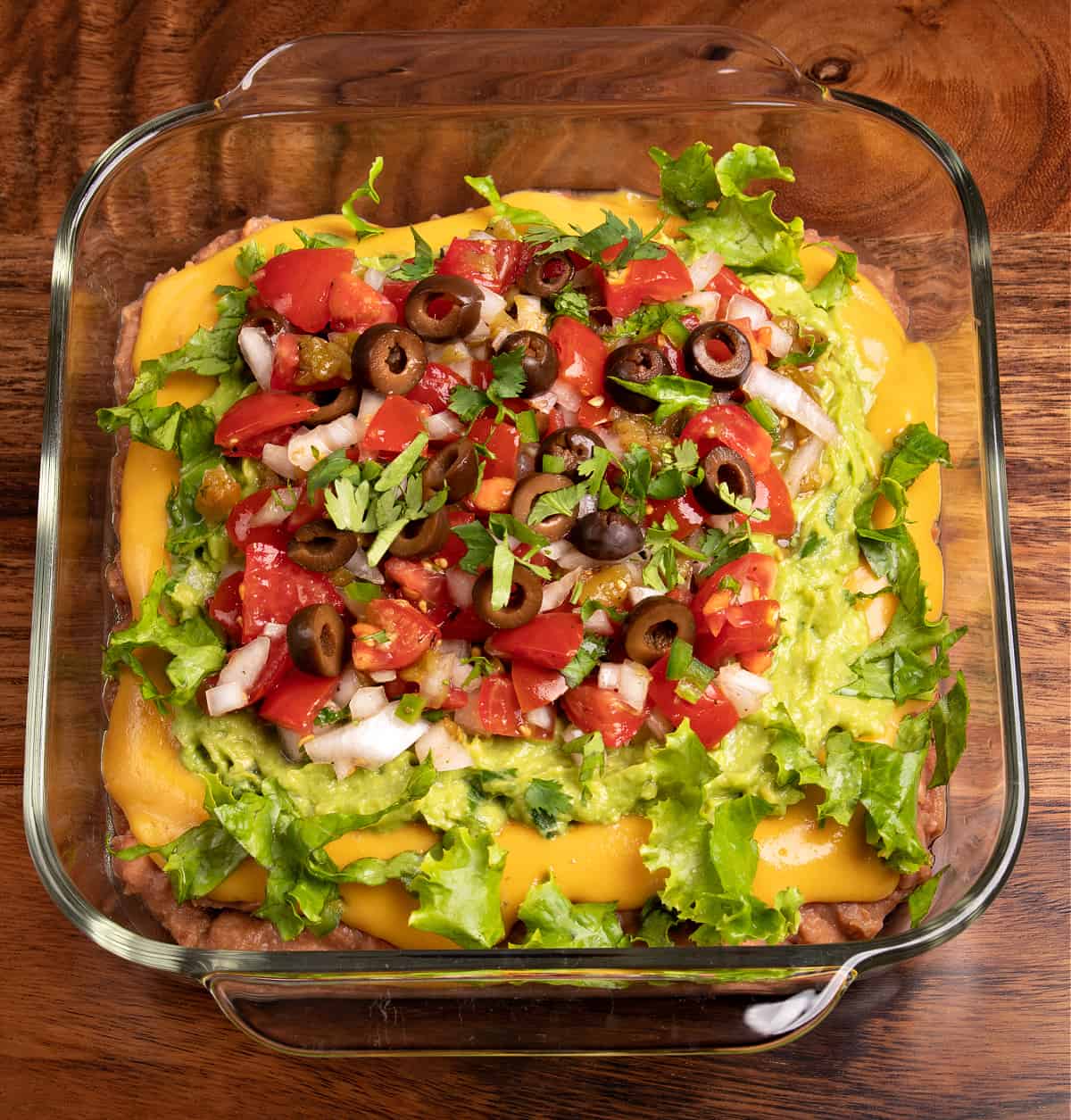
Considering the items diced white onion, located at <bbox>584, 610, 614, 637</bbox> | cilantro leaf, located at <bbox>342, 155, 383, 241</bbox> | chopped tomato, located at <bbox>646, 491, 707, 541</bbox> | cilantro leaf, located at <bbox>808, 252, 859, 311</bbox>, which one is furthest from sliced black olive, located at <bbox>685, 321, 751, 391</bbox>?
cilantro leaf, located at <bbox>342, 155, 383, 241</bbox>

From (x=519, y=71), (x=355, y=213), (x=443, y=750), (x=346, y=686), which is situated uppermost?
(x=519, y=71)

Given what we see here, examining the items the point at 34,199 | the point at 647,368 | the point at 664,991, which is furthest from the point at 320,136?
the point at 664,991

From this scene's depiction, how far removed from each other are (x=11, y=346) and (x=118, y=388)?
1.65 feet

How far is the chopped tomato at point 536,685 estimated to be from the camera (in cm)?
300

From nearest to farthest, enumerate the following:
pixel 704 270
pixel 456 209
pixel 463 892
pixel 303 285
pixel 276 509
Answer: pixel 463 892
pixel 276 509
pixel 303 285
pixel 704 270
pixel 456 209

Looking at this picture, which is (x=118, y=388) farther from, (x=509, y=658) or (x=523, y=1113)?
(x=523, y=1113)

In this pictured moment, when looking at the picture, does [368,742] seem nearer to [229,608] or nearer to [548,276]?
[229,608]

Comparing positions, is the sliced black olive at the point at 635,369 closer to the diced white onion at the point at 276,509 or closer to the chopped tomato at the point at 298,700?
the diced white onion at the point at 276,509

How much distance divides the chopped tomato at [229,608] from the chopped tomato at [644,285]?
1.22 metres

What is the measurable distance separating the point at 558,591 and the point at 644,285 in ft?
2.92

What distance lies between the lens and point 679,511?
10.2 ft

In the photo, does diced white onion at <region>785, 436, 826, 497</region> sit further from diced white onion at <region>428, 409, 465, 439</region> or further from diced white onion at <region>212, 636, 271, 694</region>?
diced white onion at <region>212, 636, 271, 694</region>

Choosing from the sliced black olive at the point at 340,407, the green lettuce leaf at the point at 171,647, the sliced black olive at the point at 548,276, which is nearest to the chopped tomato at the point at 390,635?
the green lettuce leaf at the point at 171,647

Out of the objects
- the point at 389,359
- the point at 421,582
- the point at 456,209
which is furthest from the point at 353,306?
the point at 421,582
